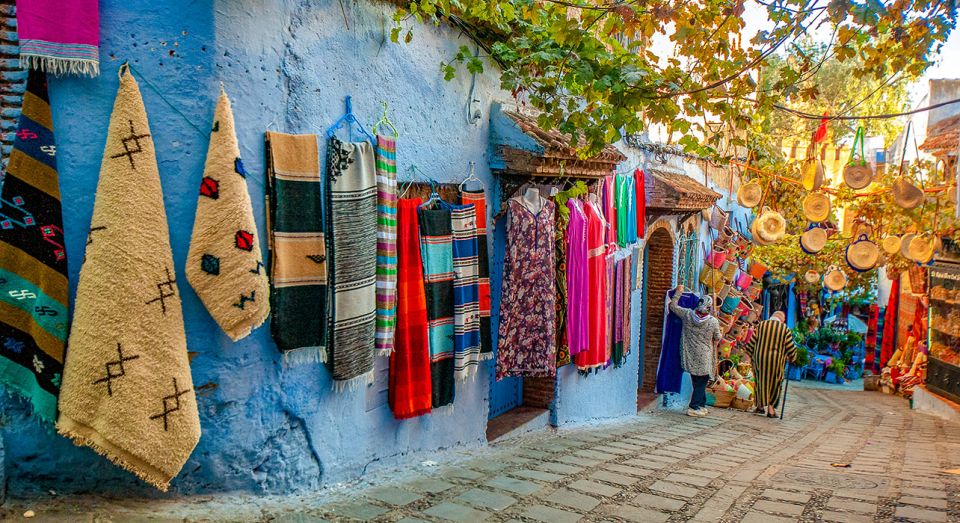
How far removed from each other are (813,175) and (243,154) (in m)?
9.03

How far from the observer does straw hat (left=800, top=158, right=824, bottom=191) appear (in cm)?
1037

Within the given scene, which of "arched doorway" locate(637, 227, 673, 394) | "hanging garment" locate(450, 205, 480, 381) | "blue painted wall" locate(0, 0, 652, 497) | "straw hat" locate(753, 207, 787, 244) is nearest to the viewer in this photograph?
"blue painted wall" locate(0, 0, 652, 497)

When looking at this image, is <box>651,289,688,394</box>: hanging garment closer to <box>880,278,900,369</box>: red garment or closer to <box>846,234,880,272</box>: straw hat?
<box>846,234,880,272</box>: straw hat

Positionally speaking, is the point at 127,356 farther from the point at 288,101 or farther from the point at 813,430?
the point at 813,430

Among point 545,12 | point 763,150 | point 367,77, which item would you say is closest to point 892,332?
point 763,150

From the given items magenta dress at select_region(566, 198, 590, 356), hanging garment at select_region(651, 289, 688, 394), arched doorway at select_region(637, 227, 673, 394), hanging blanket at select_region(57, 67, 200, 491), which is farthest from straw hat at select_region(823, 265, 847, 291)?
hanging blanket at select_region(57, 67, 200, 491)

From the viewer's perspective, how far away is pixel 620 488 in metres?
4.93

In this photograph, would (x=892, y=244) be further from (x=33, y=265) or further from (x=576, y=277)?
(x=33, y=265)

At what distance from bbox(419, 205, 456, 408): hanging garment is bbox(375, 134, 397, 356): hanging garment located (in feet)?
1.48

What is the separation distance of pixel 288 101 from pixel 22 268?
5.18ft

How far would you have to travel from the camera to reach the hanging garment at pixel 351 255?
4277 millimetres

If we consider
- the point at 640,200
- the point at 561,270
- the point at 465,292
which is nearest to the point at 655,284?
the point at 640,200

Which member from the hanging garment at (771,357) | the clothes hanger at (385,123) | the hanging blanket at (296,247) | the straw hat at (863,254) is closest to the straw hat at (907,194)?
the straw hat at (863,254)

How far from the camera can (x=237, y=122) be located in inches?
147
